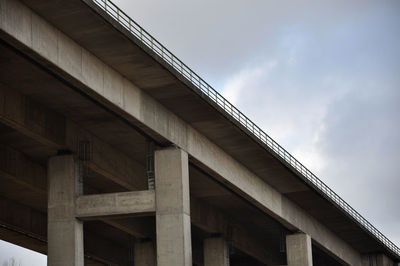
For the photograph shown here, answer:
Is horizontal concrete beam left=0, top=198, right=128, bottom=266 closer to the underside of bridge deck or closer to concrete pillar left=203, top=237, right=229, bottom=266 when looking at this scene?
the underside of bridge deck

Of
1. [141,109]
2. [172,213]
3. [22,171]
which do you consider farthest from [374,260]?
[141,109]

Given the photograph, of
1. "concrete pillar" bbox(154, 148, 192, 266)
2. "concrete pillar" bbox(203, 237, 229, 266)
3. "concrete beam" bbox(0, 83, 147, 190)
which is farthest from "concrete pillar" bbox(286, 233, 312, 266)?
"concrete pillar" bbox(154, 148, 192, 266)

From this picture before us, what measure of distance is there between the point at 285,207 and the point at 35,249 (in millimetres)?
20162

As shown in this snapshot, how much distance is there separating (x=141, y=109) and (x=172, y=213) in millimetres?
5623

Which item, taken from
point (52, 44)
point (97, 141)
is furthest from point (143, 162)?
point (52, 44)

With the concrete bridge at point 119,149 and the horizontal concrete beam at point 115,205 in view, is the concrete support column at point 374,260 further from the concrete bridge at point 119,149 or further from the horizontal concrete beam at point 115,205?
the horizontal concrete beam at point 115,205

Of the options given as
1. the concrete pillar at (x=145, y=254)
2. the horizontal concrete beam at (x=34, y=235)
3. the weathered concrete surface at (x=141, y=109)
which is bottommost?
the concrete pillar at (x=145, y=254)

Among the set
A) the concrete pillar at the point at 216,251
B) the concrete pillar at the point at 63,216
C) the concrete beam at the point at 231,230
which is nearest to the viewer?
the concrete pillar at the point at 63,216

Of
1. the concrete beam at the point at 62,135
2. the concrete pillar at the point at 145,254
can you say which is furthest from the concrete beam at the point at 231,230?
the concrete beam at the point at 62,135

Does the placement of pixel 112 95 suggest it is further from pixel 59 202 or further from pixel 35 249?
pixel 35 249

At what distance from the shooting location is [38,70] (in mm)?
43469

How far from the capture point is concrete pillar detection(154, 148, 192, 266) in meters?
48.6

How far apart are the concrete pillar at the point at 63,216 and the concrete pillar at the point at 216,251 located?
74.5 feet

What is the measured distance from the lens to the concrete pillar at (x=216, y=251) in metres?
70.9
